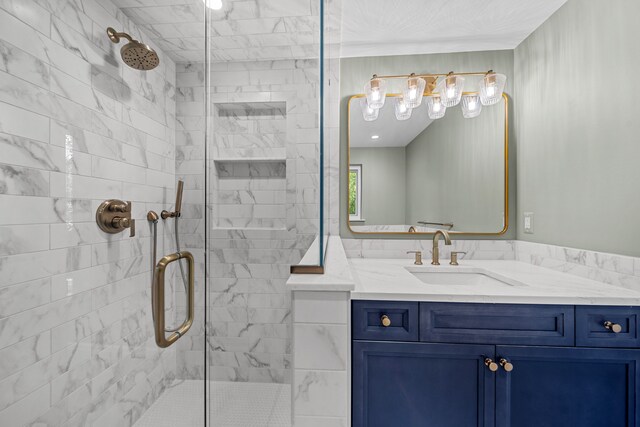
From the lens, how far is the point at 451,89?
5.75ft

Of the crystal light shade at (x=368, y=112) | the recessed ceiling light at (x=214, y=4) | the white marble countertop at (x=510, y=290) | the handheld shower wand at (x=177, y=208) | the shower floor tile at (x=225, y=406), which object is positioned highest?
the recessed ceiling light at (x=214, y=4)

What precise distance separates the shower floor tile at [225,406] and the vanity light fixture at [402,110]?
162 centimetres

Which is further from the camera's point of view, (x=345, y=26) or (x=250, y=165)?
(x=345, y=26)

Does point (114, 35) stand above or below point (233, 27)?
below

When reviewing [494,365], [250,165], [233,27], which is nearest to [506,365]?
[494,365]

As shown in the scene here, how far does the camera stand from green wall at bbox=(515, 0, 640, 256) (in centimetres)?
116

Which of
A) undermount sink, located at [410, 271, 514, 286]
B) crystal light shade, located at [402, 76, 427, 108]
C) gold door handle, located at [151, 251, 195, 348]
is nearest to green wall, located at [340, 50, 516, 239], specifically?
crystal light shade, located at [402, 76, 427, 108]

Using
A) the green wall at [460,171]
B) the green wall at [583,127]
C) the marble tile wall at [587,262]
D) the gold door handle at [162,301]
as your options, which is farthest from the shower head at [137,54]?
the marble tile wall at [587,262]

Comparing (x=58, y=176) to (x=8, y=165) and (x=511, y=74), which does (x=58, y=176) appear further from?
(x=511, y=74)

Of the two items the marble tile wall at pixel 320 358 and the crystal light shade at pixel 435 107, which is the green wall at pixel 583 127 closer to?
the crystal light shade at pixel 435 107

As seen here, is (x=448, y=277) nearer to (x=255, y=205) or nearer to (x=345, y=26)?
(x=255, y=205)

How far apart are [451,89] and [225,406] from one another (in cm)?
200

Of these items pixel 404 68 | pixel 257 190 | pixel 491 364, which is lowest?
pixel 491 364

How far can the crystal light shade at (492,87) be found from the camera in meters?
1.72
